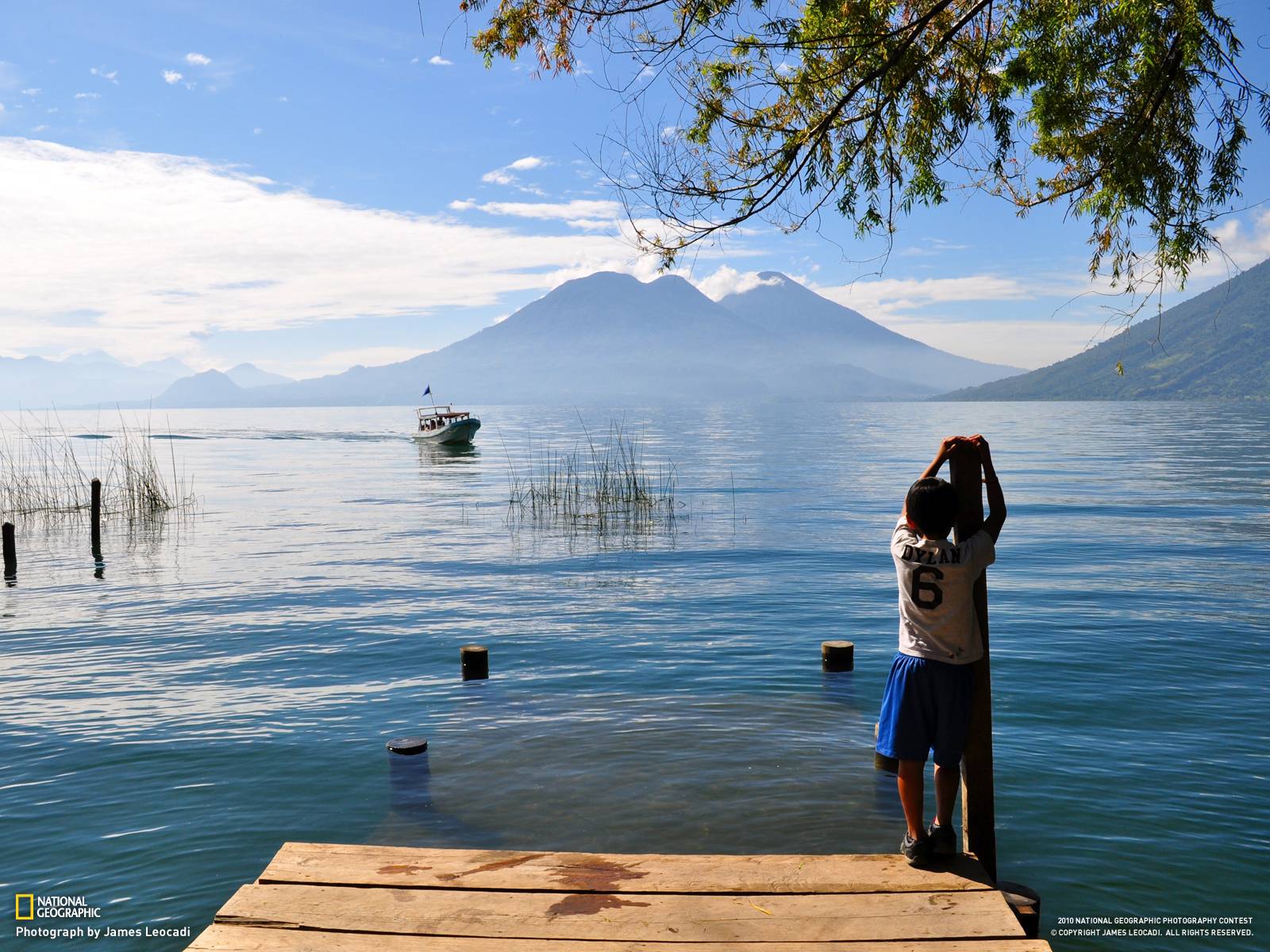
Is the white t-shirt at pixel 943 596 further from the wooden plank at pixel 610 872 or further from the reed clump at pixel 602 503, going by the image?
the reed clump at pixel 602 503

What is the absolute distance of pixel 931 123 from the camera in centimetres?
906

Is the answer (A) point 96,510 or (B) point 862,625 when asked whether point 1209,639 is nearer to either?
(B) point 862,625

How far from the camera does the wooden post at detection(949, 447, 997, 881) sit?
5.55m

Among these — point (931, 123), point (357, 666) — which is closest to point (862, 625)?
point (357, 666)

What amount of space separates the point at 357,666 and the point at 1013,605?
11010 millimetres

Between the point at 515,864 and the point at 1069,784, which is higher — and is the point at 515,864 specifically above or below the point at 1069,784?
above

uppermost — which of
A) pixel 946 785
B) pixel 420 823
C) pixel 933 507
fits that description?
pixel 933 507

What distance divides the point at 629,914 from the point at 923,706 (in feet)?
6.45

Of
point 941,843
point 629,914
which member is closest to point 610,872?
point 629,914

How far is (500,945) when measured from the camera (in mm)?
4363

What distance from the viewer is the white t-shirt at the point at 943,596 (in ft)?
17.7

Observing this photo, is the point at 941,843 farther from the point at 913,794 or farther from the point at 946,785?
the point at 946,785

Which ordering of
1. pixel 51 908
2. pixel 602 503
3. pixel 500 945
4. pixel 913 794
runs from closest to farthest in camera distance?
pixel 500 945
pixel 913 794
pixel 51 908
pixel 602 503

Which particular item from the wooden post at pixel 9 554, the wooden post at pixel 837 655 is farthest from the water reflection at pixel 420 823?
the wooden post at pixel 9 554
